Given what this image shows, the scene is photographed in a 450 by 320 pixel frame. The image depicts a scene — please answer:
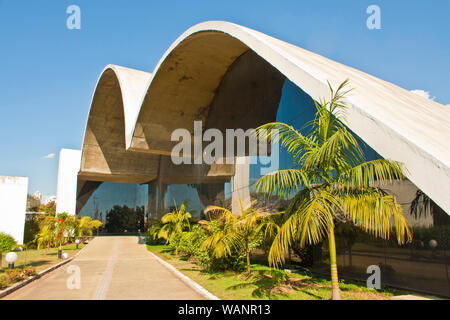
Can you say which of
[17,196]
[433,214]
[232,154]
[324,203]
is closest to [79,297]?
[324,203]

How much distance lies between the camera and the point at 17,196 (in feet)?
79.6

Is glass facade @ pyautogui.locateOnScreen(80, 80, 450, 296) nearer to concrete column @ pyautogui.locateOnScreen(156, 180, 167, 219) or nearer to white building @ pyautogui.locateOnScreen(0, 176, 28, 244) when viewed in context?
white building @ pyautogui.locateOnScreen(0, 176, 28, 244)

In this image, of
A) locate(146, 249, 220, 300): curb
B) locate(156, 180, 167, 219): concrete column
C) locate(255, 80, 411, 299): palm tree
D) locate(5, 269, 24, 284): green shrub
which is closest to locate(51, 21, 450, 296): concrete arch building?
locate(156, 180, 167, 219): concrete column

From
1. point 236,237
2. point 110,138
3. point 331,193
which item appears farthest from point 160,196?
point 331,193

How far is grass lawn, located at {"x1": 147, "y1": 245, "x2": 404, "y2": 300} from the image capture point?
284 inches

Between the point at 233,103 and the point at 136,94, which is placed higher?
the point at 136,94

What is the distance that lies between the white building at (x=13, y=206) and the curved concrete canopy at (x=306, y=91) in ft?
33.2

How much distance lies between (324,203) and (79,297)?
20.3ft

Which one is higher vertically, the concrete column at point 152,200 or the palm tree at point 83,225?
the concrete column at point 152,200

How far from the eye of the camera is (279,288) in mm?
8102

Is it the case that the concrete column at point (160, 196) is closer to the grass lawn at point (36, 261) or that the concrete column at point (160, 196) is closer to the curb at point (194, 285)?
the grass lawn at point (36, 261)

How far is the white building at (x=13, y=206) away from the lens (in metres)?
23.6

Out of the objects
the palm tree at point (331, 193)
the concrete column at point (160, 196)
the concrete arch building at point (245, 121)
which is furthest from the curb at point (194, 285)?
Answer: the concrete column at point (160, 196)
